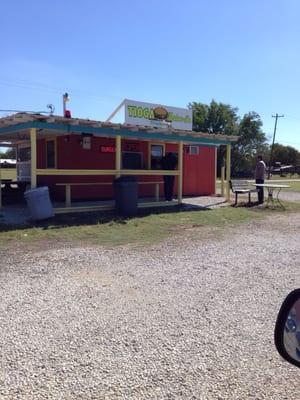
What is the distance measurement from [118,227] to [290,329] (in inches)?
361

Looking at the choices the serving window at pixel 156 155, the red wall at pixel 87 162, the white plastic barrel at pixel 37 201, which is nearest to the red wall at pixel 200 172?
the red wall at pixel 87 162

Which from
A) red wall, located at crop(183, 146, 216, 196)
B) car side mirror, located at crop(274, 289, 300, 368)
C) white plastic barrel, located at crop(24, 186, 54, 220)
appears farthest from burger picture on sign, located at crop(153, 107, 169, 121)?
car side mirror, located at crop(274, 289, 300, 368)

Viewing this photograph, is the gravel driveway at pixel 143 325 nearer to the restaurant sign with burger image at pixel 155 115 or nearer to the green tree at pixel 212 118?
the restaurant sign with burger image at pixel 155 115

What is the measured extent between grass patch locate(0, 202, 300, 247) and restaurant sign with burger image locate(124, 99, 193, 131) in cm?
460

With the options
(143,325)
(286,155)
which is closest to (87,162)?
(143,325)

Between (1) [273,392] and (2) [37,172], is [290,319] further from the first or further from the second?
(2) [37,172]

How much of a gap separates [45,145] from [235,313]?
46.2 feet

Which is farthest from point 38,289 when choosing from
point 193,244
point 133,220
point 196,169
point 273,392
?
point 196,169

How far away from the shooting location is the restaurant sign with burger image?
1697 cm

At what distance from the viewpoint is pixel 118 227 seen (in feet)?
36.0

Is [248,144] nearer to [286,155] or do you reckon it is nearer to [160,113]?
[286,155]

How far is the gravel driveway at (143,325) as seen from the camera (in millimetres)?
3234

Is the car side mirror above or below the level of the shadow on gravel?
above

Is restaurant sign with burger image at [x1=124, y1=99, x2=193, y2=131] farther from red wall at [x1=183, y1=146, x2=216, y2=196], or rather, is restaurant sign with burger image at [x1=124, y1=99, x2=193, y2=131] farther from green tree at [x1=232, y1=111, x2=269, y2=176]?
green tree at [x1=232, y1=111, x2=269, y2=176]
